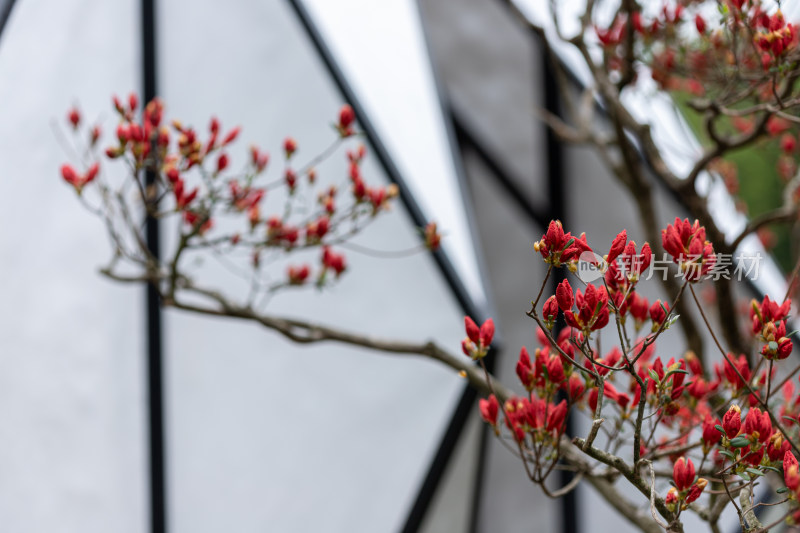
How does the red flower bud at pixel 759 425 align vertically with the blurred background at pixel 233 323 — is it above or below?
below

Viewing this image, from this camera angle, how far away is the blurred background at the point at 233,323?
7.19ft

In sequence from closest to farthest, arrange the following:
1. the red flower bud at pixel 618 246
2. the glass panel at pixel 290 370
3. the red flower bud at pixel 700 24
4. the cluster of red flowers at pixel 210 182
→ the red flower bud at pixel 618 246, the cluster of red flowers at pixel 210 182, the red flower bud at pixel 700 24, the glass panel at pixel 290 370

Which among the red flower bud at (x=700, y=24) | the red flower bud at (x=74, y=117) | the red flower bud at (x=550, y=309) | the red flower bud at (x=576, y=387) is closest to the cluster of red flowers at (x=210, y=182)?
the red flower bud at (x=74, y=117)

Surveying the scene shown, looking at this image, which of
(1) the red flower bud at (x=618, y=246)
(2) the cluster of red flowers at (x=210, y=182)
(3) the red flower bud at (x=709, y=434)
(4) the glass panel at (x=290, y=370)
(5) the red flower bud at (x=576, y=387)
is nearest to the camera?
(1) the red flower bud at (x=618, y=246)

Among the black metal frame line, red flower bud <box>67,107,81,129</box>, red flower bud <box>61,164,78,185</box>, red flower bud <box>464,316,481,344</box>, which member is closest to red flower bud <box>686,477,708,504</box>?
red flower bud <box>464,316,481,344</box>

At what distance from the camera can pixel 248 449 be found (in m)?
2.59

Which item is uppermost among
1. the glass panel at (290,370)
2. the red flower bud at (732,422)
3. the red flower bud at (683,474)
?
the glass panel at (290,370)

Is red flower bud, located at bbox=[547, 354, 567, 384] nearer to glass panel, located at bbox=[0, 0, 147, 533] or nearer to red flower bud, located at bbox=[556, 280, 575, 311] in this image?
red flower bud, located at bbox=[556, 280, 575, 311]

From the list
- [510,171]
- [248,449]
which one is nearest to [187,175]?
[248,449]

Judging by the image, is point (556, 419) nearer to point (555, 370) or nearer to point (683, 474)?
point (555, 370)

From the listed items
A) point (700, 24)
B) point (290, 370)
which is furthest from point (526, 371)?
point (290, 370)

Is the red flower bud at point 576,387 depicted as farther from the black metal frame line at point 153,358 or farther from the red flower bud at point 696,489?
the black metal frame line at point 153,358

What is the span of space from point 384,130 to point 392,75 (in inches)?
14.6

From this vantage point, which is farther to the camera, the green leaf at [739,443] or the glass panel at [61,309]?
the glass panel at [61,309]
